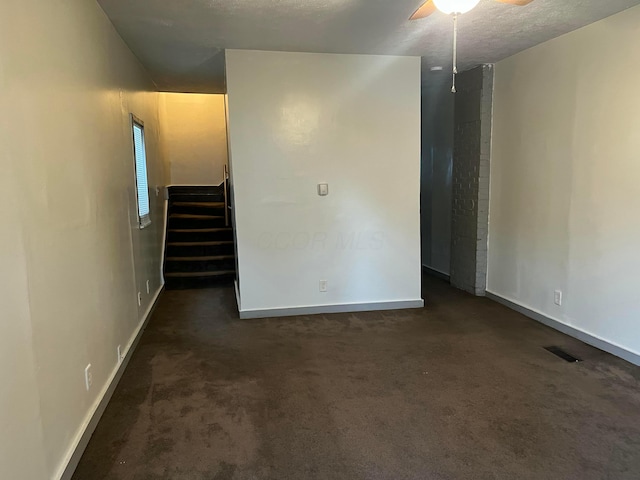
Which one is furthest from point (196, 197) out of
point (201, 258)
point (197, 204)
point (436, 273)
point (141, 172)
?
point (436, 273)

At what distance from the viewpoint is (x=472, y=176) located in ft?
15.8

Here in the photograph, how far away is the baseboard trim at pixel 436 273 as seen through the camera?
565cm

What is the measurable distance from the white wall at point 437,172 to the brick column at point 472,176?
0.33 m

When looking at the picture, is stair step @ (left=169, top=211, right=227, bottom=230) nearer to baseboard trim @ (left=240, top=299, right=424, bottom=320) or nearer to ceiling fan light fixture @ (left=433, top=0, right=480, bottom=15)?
baseboard trim @ (left=240, top=299, right=424, bottom=320)

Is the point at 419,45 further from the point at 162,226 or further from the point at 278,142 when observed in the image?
the point at 162,226

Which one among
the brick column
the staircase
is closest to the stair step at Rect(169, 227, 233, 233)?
the staircase

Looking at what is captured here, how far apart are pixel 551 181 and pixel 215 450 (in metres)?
3.41

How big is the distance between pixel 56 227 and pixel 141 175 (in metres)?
2.51

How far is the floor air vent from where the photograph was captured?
3.14 m

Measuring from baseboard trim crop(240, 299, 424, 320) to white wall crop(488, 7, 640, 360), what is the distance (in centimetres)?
A: 106

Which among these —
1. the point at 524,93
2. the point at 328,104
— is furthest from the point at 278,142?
the point at 524,93

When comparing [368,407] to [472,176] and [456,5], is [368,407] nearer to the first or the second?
[456,5]

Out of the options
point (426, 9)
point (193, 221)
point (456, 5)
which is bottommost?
point (193, 221)

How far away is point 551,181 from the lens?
3.79m
